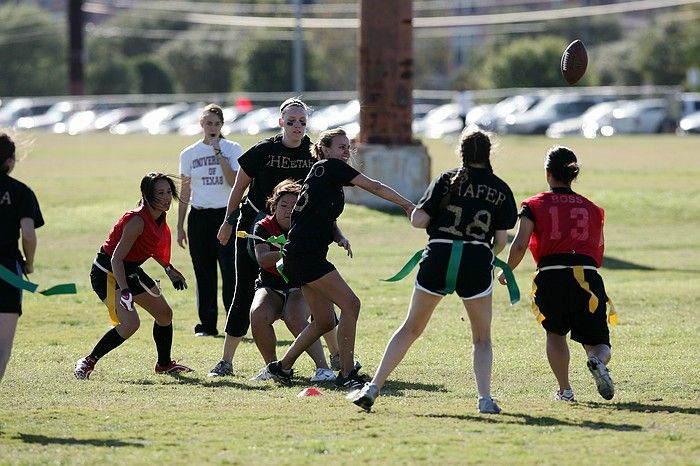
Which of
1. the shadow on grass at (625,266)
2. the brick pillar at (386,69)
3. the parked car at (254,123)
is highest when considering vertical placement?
the parked car at (254,123)

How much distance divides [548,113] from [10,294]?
46.5m

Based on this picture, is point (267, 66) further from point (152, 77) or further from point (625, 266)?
point (625, 266)

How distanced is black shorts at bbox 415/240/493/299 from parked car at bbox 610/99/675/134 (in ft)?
144

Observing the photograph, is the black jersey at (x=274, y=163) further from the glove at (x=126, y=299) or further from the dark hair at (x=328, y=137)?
the glove at (x=126, y=299)

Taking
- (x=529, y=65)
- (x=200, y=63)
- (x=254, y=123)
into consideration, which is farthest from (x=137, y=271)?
(x=200, y=63)

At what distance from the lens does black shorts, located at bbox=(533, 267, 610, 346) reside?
860 cm

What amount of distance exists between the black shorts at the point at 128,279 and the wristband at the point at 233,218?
735 mm

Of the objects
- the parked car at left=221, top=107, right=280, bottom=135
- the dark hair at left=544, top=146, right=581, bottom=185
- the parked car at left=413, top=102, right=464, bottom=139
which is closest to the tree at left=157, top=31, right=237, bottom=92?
the parked car at left=221, top=107, right=280, bottom=135

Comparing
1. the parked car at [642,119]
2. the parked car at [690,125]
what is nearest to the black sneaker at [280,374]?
the parked car at [690,125]

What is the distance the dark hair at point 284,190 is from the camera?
975 centimetres

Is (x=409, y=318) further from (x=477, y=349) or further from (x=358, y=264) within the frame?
(x=358, y=264)

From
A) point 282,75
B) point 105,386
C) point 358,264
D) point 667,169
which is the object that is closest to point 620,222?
point 358,264

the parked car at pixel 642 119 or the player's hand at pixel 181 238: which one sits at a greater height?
the parked car at pixel 642 119

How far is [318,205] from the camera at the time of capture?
29.4 feet
